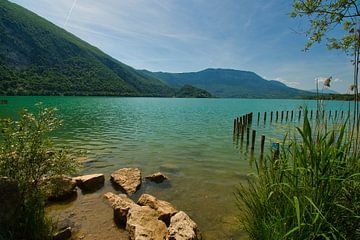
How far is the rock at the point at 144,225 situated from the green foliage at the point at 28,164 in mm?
2057

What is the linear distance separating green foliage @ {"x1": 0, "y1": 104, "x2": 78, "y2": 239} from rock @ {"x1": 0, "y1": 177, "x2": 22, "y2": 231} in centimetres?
19

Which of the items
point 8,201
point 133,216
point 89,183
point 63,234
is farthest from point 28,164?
point 89,183

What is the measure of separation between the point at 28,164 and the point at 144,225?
10.8 feet

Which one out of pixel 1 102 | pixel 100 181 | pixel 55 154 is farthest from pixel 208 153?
pixel 1 102

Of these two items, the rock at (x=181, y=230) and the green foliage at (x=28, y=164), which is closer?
the green foliage at (x=28, y=164)

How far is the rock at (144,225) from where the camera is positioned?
224 inches

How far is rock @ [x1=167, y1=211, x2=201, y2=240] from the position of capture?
5.50 metres

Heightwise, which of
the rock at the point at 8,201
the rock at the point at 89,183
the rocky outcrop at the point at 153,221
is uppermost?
the rock at the point at 8,201

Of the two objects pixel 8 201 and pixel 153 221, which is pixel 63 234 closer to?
pixel 8 201

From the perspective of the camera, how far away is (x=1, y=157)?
4922 mm

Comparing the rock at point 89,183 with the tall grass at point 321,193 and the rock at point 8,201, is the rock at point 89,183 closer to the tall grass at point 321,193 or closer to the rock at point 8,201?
the rock at point 8,201

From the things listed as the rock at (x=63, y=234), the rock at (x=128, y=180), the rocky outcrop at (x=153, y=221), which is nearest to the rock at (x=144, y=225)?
the rocky outcrop at (x=153, y=221)

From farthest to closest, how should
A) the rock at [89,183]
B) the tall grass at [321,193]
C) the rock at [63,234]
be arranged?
the rock at [89,183] < the rock at [63,234] < the tall grass at [321,193]

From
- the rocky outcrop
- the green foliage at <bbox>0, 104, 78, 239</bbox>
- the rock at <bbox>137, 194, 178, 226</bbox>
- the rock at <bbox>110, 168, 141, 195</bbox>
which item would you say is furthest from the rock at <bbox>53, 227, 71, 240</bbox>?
the rock at <bbox>110, 168, 141, 195</bbox>
